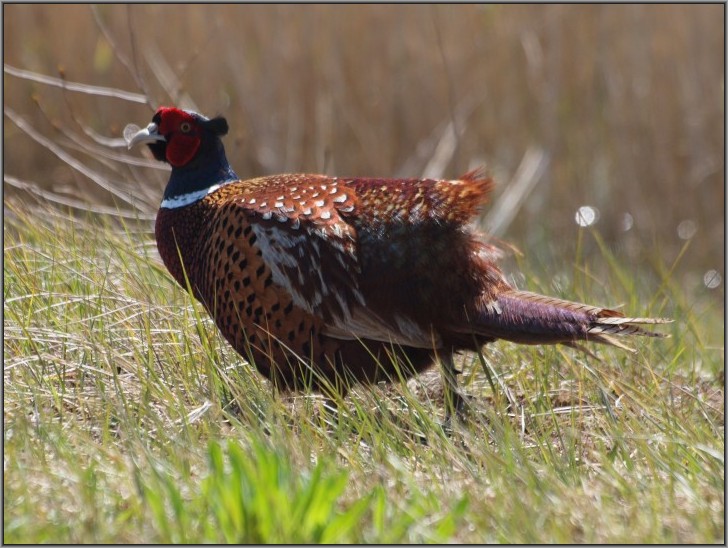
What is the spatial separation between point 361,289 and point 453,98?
470 cm

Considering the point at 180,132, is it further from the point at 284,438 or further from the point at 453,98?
the point at 453,98

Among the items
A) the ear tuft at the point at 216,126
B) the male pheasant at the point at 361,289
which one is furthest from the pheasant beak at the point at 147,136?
the male pheasant at the point at 361,289

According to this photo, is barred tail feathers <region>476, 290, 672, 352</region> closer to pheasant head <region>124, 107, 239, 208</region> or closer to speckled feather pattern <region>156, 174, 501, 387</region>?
speckled feather pattern <region>156, 174, 501, 387</region>

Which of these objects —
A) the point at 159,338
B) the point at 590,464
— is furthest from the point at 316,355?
the point at 590,464

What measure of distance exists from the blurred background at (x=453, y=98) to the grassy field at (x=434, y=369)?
2 centimetres

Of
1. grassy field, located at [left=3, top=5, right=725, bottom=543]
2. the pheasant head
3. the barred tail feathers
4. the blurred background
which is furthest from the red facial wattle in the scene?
the blurred background

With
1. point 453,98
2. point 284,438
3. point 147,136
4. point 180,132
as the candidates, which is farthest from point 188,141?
point 453,98

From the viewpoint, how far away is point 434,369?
13.9ft

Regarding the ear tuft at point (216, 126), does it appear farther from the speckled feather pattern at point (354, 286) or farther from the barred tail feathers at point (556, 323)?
the barred tail feathers at point (556, 323)

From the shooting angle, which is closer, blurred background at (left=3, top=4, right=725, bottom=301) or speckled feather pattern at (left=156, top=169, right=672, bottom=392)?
speckled feather pattern at (left=156, top=169, right=672, bottom=392)

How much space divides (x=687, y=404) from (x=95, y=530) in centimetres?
221

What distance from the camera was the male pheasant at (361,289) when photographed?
3670 mm

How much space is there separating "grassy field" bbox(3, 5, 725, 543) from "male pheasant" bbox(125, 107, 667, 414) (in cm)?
15

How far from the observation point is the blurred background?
7969 mm
